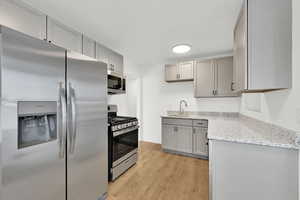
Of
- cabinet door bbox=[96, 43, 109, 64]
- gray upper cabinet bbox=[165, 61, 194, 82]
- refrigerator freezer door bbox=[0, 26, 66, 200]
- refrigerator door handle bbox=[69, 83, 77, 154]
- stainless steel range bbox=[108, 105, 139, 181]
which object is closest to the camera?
refrigerator freezer door bbox=[0, 26, 66, 200]

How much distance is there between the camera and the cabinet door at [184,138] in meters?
3.23

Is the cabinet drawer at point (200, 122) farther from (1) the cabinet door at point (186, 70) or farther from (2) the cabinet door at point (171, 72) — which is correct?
(2) the cabinet door at point (171, 72)

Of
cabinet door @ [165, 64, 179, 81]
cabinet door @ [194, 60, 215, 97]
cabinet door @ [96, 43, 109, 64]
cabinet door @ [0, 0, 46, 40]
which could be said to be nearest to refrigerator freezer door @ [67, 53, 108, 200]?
cabinet door @ [0, 0, 46, 40]

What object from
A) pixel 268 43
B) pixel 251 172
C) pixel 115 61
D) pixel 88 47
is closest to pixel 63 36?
pixel 88 47

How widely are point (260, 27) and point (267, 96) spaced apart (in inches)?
33.8

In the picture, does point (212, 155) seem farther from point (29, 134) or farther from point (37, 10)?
point (37, 10)

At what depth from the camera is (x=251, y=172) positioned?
121 centimetres

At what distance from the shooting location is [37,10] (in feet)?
5.47

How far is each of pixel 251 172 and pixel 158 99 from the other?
3197mm

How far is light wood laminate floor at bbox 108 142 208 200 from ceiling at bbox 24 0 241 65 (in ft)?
7.95

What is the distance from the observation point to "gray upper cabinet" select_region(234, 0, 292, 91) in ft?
3.87

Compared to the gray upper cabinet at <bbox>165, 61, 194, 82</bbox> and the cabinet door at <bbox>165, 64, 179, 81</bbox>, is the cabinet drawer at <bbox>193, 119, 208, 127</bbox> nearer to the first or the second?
the gray upper cabinet at <bbox>165, 61, 194, 82</bbox>

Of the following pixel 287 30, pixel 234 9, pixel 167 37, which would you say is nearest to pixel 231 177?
pixel 287 30

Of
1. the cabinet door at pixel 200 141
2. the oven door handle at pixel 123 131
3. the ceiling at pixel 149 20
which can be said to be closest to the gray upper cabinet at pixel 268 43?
the ceiling at pixel 149 20
